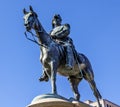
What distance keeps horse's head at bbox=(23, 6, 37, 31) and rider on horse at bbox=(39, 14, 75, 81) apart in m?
1.29

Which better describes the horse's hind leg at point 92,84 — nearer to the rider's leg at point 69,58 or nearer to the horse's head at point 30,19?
the rider's leg at point 69,58

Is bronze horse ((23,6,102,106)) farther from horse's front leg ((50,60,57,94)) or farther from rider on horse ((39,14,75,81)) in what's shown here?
rider on horse ((39,14,75,81))

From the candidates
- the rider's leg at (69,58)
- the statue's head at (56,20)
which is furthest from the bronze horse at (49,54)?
the statue's head at (56,20)

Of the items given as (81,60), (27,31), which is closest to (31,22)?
(27,31)

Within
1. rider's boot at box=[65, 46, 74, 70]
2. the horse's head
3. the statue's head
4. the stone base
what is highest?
the statue's head

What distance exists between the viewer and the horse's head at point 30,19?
11.2 m

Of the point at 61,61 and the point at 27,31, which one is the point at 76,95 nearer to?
the point at 61,61

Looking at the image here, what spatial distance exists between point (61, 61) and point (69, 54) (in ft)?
1.13

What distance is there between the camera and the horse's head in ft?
36.8

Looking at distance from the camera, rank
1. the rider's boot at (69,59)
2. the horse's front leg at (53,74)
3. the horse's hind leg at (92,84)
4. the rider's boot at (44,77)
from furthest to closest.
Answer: the horse's hind leg at (92,84), the rider's boot at (44,77), the rider's boot at (69,59), the horse's front leg at (53,74)

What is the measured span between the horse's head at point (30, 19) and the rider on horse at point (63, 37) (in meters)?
1.29

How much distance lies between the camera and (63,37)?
12703 mm

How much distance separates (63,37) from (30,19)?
1.74 metres

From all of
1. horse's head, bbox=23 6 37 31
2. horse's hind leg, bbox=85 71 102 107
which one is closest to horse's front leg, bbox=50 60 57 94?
horse's head, bbox=23 6 37 31
